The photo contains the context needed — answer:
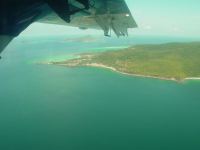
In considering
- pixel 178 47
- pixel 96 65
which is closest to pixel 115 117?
pixel 96 65

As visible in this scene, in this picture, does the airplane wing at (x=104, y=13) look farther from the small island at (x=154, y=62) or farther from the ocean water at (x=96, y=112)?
the small island at (x=154, y=62)

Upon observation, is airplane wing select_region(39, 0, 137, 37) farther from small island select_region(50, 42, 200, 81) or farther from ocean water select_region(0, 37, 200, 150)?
small island select_region(50, 42, 200, 81)

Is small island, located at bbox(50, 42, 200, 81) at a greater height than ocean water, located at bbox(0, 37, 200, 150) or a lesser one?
greater

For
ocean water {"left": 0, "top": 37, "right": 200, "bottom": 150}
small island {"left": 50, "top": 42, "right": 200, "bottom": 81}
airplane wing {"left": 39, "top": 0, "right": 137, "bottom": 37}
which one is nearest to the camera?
airplane wing {"left": 39, "top": 0, "right": 137, "bottom": 37}

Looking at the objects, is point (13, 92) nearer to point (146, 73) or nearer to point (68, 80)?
point (68, 80)

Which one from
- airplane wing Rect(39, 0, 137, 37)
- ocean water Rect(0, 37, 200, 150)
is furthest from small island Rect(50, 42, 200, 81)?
airplane wing Rect(39, 0, 137, 37)

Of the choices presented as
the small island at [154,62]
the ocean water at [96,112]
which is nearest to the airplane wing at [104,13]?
the ocean water at [96,112]
